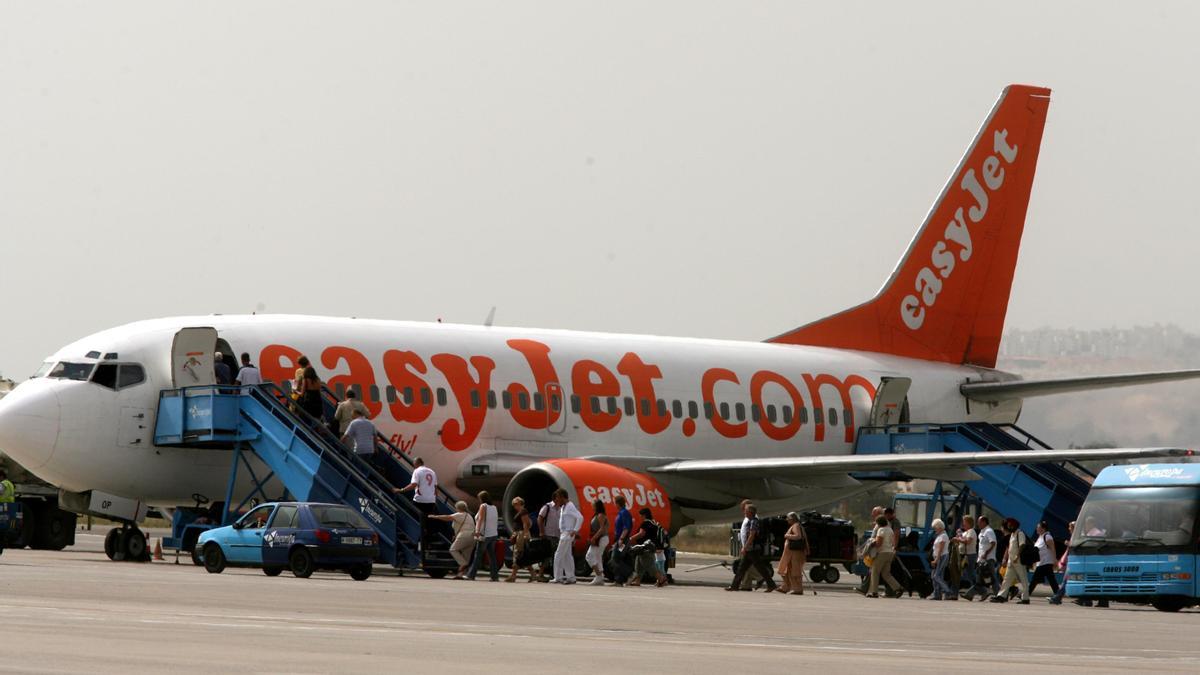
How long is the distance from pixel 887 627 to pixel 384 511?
11.9 m

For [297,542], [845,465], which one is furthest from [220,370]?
[845,465]

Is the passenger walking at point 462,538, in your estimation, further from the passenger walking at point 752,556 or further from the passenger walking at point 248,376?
the passenger walking at point 752,556

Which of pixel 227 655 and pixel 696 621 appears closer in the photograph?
pixel 227 655

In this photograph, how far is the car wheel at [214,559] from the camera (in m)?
26.7

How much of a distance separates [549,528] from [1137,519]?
903cm

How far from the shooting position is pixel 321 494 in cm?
2877

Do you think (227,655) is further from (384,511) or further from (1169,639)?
(384,511)

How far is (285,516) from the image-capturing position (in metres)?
26.3

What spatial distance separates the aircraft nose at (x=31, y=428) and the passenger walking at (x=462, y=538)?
6.25 m

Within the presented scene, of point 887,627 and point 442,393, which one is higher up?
point 442,393

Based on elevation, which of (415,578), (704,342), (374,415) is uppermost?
(704,342)

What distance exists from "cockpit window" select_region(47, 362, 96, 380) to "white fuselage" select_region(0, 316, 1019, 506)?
112 millimetres

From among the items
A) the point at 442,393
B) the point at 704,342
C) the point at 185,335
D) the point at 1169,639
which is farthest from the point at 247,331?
the point at 1169,639

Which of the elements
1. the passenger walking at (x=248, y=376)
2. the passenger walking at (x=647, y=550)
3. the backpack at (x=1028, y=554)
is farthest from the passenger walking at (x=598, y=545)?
the backpack at (x=1028, y=554)
